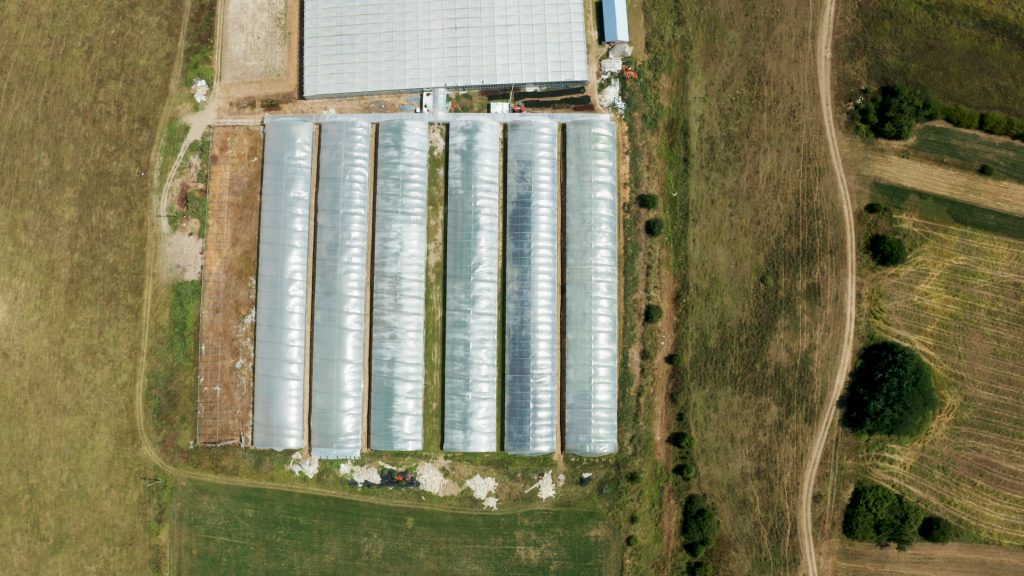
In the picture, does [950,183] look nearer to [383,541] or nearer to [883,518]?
[883,518]

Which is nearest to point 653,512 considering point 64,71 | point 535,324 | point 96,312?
point 535,324

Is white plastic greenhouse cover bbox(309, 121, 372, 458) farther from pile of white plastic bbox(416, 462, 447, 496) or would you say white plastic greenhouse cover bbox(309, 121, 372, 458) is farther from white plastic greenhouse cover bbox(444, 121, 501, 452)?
white plastic greenhouse cover bbox(444, 121, 501, 452)

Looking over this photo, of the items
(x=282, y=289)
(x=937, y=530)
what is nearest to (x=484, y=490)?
(x=282, y=289)

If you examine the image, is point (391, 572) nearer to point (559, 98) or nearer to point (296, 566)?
point (296, 566)

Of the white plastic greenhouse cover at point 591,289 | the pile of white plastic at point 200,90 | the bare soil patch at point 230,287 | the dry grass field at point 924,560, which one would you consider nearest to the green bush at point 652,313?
the white plastic greenhouse cover at point 591,289

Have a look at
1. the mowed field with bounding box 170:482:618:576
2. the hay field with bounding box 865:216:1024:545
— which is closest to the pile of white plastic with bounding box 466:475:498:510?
the mowed field with bounding box 170:482:618:576
